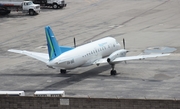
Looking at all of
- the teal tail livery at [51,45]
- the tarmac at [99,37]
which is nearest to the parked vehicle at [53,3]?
the tarmac at [99,37]

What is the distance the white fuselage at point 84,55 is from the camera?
168 feet

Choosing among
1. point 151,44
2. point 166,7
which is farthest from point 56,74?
point 166,7

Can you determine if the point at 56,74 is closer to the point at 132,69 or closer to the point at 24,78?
the point at 24,78

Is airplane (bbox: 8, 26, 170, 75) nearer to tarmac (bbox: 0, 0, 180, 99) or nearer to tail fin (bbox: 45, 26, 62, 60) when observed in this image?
tail fin (bbox: 45, 26, 62, 60)

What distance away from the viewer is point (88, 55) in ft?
180

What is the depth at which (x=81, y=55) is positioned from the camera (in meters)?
53.7

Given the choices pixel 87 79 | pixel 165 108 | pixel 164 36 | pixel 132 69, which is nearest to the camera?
pixel 165 108

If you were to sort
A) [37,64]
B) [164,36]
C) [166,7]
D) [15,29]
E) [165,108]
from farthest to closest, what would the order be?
[166,7] → [15,29] → [164,36] → [37,64] → [165,108]

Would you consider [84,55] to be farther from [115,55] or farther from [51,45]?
[51,45]

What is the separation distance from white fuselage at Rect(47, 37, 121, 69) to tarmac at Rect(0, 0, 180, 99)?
163 cm

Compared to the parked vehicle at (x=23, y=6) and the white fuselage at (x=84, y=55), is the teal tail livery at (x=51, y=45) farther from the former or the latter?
the parked vehicle at (x=23, y=6)

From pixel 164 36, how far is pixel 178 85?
26.4m

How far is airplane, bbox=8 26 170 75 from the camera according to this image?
51656mm

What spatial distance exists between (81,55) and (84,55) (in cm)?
55
